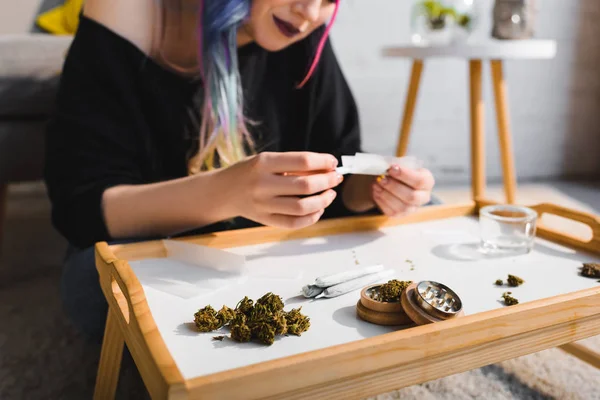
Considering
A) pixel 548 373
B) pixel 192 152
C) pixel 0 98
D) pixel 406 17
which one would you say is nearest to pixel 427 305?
pixel 548 373

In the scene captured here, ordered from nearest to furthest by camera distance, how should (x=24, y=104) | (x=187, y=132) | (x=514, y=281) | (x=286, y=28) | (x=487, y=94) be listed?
(x=514, y=281), (x=286, y=28), (x=187, y=132), (x=24, y=104), (x=487, y=94)

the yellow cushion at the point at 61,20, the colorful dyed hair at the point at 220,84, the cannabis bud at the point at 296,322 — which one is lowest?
the cannabis bud at the point at 296,322

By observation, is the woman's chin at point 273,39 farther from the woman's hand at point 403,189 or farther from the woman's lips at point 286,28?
the woman's hand at point 403,189

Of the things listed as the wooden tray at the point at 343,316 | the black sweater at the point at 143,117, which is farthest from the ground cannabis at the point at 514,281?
the black sweater at the point at 143,117

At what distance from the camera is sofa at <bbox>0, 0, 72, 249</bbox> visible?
3.94 feet

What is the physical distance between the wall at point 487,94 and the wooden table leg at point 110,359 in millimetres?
1503

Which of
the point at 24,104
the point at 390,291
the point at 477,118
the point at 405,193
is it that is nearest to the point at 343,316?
the point at 390,291

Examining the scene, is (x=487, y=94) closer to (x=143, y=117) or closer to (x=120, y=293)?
(x=143, y=117)

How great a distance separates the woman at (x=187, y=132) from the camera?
66 cm

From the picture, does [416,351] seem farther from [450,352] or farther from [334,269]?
[334,269]

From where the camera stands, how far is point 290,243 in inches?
28.7

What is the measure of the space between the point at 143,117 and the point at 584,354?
2.46 ft

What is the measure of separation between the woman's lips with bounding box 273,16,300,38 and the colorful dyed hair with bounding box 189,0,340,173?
0.05 meters

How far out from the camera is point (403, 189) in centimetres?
74
